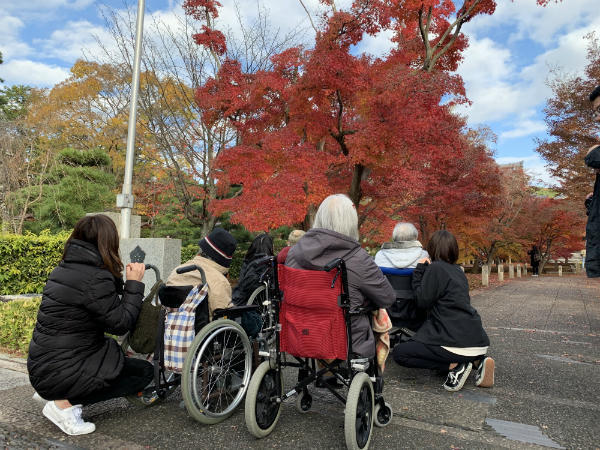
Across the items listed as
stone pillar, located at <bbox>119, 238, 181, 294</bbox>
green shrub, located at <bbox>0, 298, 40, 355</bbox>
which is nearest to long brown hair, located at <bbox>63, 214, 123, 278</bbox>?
green shrub, located at <bbox>0, 298, 40, 355</bbox>

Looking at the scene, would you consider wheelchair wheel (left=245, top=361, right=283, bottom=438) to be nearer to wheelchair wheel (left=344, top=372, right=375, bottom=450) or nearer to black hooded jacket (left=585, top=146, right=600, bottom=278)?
wheelchair wheel (left=344, top=372, right=375, bottom=450)

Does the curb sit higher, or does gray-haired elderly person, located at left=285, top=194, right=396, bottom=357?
gray-haired elderly person, located at left=285, top=194, right=396, bottom=357

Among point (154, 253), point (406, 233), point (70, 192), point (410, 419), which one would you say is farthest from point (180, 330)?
point (70, 192)

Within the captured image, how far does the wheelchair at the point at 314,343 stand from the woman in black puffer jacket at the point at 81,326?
0.87 m

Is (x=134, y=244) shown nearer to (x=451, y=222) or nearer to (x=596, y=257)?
(x=596, y=257)

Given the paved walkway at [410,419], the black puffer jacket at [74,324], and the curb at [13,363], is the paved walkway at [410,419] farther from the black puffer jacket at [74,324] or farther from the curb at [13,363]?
the black puffer jacket at [74,324]

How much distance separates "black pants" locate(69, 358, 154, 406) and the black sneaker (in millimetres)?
2310

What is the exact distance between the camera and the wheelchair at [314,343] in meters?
2.22

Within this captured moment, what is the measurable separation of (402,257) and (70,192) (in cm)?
1218

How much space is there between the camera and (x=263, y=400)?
2.39 m

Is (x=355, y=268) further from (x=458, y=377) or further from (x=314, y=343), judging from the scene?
(x=458, y=377)

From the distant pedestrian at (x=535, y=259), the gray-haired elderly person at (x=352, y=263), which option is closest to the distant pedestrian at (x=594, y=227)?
the gray-haired elderly person at (x=352, y=263)

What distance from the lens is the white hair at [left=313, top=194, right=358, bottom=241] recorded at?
7.93ft

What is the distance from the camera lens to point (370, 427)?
2262mm
